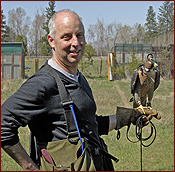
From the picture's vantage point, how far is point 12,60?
19.8 metres

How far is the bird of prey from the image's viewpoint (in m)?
3.34

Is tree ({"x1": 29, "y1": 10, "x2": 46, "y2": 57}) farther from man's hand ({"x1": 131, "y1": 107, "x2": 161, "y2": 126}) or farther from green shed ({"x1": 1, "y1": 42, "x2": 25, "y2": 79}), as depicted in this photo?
man's hand ({"x1": 131, "y1": 107, "x2": 161, "y2": 126})

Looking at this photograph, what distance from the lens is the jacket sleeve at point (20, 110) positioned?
71.2 inches

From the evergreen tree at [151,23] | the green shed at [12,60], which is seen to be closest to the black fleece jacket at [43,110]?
the green shed at [12,60]

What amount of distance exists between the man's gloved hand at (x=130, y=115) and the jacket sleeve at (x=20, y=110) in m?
1.02

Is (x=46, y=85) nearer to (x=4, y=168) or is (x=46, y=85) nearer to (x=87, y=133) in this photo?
(x=87, y=133)

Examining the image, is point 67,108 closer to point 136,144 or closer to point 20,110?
point 20,110

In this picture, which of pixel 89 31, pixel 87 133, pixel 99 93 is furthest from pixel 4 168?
pixel 89 31

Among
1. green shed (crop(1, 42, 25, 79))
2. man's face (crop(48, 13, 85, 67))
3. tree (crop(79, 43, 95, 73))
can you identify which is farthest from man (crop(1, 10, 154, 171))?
tree (crop(79, 43, 95, 73))

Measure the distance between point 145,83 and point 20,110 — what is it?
6.81 feet

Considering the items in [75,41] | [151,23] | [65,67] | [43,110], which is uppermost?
[151,23]

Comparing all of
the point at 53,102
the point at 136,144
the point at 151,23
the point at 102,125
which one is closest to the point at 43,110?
the point at 53,102

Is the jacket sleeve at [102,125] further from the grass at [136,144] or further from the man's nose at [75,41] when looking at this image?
the grass at [136,144]

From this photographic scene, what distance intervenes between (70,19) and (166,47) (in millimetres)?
21677
